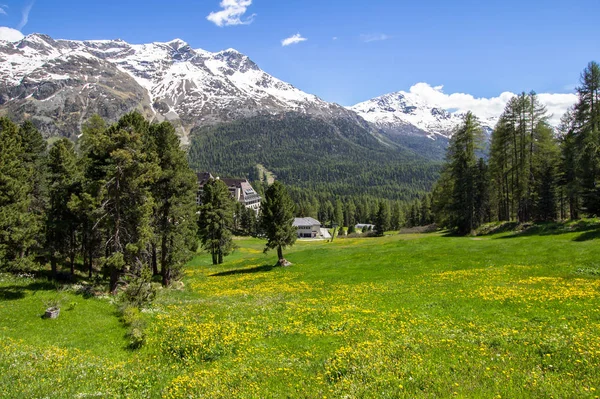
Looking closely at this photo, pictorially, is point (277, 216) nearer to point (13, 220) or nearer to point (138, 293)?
point (138, 293)

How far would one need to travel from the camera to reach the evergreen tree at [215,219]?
58.8 m

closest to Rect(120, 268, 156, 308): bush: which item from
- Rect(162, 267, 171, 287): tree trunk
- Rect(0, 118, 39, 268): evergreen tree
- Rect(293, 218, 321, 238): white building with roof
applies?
Rect(0, 118, 39, 268): evergreen tree

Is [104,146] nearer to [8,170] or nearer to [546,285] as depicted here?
[8,170]

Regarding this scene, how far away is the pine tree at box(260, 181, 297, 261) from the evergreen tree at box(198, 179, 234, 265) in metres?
15.0

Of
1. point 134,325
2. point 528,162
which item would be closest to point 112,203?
point 134,325

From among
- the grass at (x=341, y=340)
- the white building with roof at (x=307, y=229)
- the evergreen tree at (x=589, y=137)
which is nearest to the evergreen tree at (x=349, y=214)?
the white building with roof at (x=307, y=229)

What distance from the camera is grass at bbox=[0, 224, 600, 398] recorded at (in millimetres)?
10896

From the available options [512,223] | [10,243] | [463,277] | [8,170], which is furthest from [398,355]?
[512,223]

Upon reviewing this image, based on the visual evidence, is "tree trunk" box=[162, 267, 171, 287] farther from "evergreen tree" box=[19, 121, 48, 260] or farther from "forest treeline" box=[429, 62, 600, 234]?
"forest treeline" box=[429, 62, 600, 234]

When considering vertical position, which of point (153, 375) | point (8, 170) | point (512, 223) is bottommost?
point (153, 375)

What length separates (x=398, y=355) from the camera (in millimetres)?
13148

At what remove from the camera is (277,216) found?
4672cm

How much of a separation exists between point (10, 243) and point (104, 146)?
42.0 feet

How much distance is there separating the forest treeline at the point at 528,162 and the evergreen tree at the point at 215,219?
40096 mm
